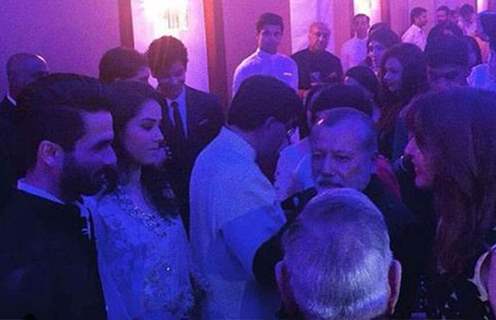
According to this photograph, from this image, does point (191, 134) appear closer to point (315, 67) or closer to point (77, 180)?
point (77, 180)

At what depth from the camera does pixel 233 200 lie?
9.67 ft

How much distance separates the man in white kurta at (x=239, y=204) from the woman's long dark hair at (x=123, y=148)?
13 cm

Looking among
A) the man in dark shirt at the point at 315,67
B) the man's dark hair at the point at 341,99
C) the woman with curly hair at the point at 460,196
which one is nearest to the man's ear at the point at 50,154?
the woman with curly hair at the point at 460,196

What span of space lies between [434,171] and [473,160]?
137mm

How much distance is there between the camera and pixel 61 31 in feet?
24.2

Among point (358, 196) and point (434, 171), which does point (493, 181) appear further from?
point (358, 196)

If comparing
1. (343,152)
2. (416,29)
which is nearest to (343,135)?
(343,152)

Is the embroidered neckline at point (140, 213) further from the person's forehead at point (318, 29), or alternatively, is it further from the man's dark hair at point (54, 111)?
the person's forehead at point (318, 29)

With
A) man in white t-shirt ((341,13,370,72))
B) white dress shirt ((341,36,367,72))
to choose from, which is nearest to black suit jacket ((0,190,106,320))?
man in white t-shirt ((341,13,370,72))

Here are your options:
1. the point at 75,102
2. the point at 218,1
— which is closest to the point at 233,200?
the point at 75,102

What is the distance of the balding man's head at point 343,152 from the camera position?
3.05 metres

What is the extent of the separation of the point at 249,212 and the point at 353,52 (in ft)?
28.8

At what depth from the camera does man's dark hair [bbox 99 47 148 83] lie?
4863 millimetres

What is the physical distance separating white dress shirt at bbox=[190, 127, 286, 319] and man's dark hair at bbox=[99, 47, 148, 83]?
1848 mm
